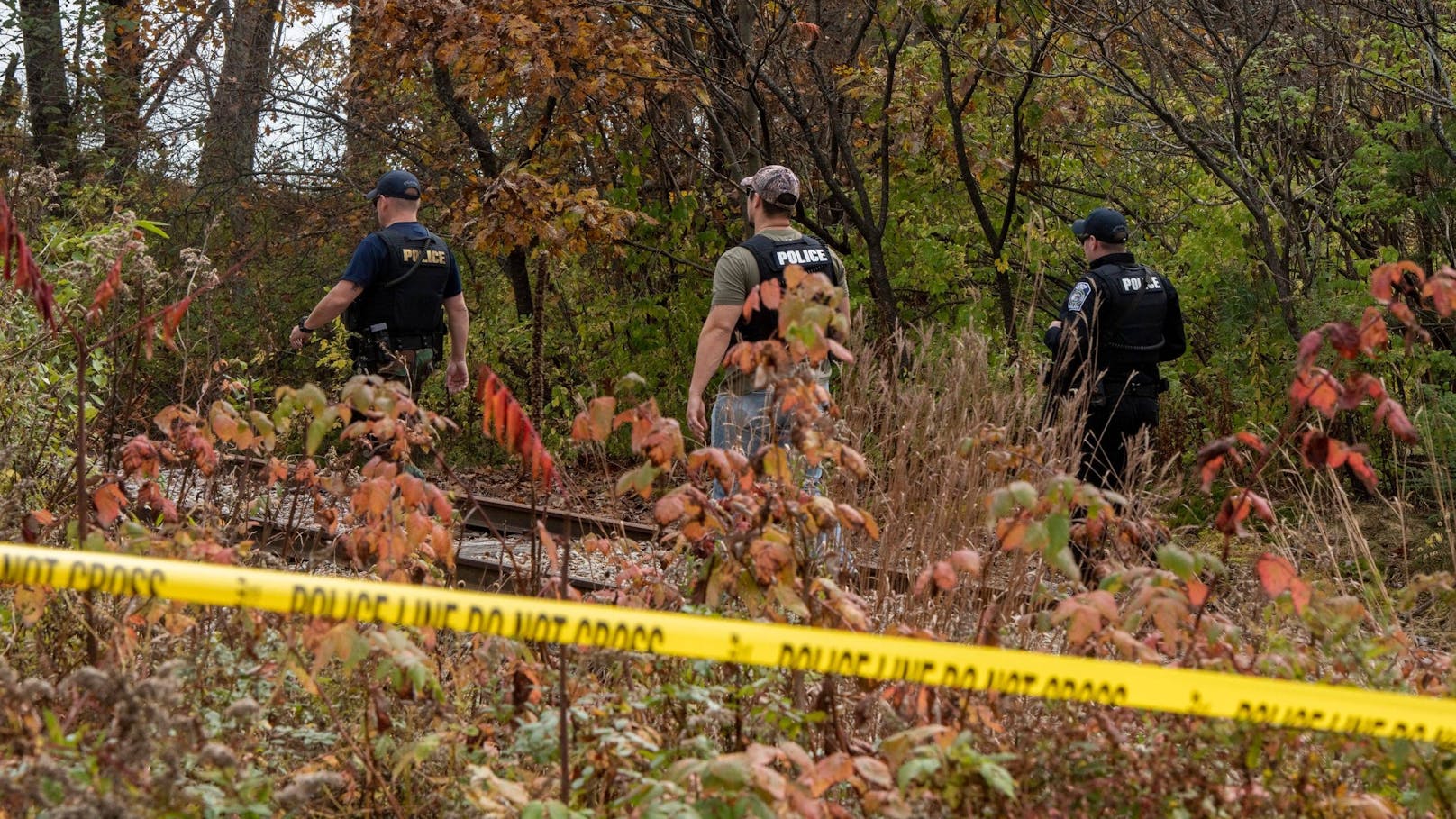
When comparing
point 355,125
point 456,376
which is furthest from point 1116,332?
point 355,125

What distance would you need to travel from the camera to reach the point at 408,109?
14031 mm

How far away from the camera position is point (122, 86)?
14.9 metres

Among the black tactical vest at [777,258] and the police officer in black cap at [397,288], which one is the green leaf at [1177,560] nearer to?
the black tactical vest at [777,258]

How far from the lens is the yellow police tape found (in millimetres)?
2355

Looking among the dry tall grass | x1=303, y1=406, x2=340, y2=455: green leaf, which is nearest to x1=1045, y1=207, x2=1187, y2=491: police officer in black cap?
the dry tall grass

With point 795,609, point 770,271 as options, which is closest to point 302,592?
point 795,609

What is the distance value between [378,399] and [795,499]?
0.90 m

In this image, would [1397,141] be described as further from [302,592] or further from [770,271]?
[302,592]

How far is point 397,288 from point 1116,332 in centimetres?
371

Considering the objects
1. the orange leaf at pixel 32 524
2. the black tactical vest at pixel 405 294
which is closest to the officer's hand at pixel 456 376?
the black tactical vest at pixel 405 294

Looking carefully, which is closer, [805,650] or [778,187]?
[805,650]

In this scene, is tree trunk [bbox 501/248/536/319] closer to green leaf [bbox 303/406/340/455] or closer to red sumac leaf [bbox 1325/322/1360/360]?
green leaf [bbox 303/406/340/455]

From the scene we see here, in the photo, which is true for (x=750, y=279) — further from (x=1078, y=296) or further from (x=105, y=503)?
(x=105, y=503)

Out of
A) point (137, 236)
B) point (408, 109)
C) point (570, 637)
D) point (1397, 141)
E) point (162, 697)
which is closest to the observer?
point (162, 697)
